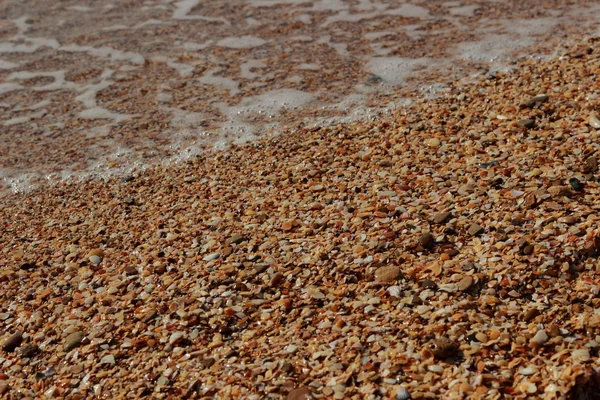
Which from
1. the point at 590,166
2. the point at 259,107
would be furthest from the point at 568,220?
the point at 259,107

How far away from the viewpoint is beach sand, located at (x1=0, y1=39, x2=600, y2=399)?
6.91ft

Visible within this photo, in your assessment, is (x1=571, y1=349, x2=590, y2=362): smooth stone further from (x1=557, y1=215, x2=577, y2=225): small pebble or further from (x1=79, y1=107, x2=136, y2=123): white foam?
(x1=79, y1=107, x2=136, y2=123): white foam

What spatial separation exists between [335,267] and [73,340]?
102 cm

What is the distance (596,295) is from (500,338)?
1.31 ft

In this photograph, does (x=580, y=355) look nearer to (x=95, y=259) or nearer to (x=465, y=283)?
(x=465, y=283)

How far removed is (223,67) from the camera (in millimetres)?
5258

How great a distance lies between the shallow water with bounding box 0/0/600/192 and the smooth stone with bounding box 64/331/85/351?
1.58 m

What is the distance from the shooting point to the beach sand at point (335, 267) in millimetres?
2105

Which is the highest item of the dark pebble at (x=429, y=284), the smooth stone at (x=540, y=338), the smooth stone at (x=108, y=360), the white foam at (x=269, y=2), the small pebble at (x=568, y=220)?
the white foam at (x=269, y=2)

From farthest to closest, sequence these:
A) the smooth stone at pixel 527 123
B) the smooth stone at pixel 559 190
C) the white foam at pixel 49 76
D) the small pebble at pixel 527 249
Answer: the white foam at pixel 49 76 → the smooth stone at pixel 527 123 → the smooth stone at pixel 559 190 → the small pebble at pixel 527 249

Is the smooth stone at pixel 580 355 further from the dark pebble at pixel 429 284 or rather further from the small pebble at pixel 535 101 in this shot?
the small pebble at pixel 535 101

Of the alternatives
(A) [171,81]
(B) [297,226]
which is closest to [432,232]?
(B) [297,226]

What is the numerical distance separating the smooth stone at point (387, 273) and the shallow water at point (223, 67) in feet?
5.70

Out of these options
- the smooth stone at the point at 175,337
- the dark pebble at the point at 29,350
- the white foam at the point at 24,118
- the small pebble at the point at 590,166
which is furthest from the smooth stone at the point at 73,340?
the white foam at the point at 24,118
